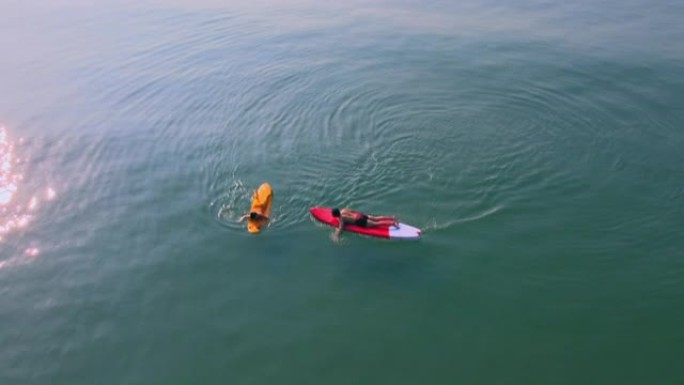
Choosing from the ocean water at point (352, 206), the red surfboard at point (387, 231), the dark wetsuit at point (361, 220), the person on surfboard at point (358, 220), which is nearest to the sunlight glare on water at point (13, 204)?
the ocean water at point (352, 206)

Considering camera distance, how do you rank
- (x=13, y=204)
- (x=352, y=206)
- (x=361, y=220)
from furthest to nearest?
1. (x=13, y=204)
2. (x=352, y=206)
3. (x=361, y=220)

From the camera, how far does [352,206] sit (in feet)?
63.9

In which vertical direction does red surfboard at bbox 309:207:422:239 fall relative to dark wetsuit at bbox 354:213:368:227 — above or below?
below

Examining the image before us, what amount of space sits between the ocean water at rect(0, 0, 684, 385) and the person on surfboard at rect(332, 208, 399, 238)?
71 centimetres

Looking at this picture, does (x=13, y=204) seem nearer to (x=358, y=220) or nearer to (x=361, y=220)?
(x=358, y=220)

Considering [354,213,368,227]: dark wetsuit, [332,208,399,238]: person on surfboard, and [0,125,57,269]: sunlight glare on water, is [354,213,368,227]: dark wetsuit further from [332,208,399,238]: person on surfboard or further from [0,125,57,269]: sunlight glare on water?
[0,125,57,269]: sunlight glare on water

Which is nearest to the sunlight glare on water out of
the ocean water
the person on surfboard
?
the ocean water

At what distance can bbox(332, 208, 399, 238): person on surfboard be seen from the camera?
688 inches

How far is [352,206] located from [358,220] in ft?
6.62

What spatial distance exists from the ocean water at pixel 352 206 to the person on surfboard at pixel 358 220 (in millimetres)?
715

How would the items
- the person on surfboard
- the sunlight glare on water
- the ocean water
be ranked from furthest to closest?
the sunlight glare on water, the person on surfboard, the ocean water

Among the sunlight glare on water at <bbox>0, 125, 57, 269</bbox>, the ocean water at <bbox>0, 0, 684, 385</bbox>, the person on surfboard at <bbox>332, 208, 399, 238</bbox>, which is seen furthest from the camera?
the sunlight glare on water at <bbox>0, 125, 57, 269</bbox>

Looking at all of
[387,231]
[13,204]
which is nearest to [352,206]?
[387,231]

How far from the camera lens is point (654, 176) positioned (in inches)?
779
